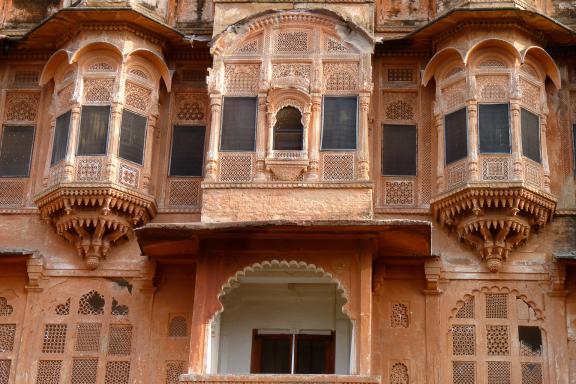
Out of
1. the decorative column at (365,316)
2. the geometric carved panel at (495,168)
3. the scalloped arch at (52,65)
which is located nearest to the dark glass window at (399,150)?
the geometric carved panel at (495,168)

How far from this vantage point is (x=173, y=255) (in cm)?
1616

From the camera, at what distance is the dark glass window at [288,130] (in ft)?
53.3

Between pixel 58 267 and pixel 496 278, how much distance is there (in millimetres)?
5752

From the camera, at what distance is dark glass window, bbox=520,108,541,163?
53.0ft

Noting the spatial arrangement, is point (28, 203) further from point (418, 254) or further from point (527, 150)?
point (527, 150)

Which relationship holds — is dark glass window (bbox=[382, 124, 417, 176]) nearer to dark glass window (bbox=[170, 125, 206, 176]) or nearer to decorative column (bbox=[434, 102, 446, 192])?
decorative column (bbox=[434, 102, 446, 192])

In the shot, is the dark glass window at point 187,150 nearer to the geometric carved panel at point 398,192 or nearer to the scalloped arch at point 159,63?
the scalloped arch at point 159,63

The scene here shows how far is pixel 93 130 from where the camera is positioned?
16.5 m

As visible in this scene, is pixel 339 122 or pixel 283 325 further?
pixel 339 122

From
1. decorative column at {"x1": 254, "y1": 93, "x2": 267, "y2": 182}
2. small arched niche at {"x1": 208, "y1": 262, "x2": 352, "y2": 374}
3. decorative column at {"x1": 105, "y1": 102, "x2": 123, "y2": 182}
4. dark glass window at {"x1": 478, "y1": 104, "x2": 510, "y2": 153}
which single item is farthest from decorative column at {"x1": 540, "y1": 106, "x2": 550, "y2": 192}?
decorative column at {"x1": 105, "y1": 102, "x2": 123, "y2": 182}

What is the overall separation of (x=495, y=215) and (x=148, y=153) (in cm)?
471

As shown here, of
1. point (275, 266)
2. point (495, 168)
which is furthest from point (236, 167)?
point (495, 168)

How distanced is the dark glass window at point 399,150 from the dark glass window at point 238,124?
1880 millimetres

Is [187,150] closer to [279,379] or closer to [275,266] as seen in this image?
[275,266]
